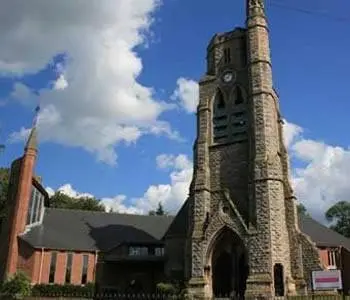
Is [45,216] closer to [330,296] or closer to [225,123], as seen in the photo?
[225,123]

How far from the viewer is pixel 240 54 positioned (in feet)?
126

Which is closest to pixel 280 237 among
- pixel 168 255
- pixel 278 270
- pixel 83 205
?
pixel 278 270

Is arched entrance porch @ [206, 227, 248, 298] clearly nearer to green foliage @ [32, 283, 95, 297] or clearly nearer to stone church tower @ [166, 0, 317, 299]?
stone church tower @ [166, 0, 317, 299]

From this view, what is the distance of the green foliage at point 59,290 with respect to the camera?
3759cm

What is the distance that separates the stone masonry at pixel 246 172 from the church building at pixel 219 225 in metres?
0.08

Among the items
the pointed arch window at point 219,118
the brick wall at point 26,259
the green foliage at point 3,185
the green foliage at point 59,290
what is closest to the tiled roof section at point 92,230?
the brick wall at point 26,259

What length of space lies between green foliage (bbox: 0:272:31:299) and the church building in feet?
15.8

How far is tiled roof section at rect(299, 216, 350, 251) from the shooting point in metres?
44.2

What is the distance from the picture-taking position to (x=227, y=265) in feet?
111

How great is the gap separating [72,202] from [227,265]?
32979 mm

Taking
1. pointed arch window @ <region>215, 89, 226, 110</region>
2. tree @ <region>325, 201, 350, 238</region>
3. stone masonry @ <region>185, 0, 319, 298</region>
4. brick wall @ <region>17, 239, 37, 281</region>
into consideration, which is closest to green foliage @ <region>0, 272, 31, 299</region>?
brick wall @ <region>17, 239, 37, 281</region>

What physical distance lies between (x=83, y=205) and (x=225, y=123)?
31.2 meters

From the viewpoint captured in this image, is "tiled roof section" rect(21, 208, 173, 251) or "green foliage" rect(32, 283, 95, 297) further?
"tiled roof section" rect(21, 208, 173, 251)

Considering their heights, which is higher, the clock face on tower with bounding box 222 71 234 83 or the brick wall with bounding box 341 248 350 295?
the clock face on tower with bounding box 222 71 234 83
